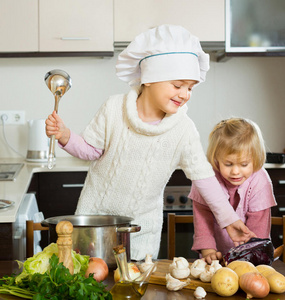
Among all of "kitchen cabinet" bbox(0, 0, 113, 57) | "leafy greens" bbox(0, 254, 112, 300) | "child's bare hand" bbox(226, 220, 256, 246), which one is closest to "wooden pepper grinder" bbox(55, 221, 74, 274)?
"leafy greens" bbox(0, 254, 112, 300)

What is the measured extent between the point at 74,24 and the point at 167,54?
5.21ft

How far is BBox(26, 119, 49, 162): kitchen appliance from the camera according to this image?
304 cm

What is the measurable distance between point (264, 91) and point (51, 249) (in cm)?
248

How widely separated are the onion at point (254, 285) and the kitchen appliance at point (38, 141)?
84.4 inches

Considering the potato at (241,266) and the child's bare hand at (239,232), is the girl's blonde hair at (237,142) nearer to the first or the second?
the child's bare hand at (239,232)

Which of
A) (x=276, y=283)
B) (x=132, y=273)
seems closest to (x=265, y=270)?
(x=276, y=283)

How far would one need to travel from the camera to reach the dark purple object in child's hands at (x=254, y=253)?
3.85 ft

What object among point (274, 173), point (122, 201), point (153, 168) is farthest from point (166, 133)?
point (274, 173)

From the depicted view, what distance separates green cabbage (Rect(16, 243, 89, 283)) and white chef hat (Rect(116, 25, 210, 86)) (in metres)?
0.57

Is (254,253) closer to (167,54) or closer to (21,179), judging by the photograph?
(167,54)

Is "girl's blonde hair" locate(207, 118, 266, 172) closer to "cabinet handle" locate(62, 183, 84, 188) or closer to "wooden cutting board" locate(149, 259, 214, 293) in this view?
"wooden cutting board" locate(149, 259, 214, 293)

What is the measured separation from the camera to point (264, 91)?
10.9 ft

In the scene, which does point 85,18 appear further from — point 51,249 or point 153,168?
point 51,249

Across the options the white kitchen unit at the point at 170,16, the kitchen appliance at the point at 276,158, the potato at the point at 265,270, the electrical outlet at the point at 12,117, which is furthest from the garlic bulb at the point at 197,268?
the electrical outlet at the point at 12,117
